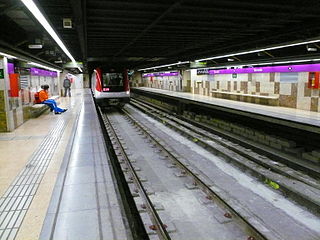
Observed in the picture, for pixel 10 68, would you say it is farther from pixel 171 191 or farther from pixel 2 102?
pixel 171 191

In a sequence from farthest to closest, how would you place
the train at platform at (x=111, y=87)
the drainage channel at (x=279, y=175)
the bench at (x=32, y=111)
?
the train at platform at (x=111, y=87)
the bench at (x=32, y=111)
the drainage channel at (x=279, y=175)

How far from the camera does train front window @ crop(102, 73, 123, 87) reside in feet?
52.2

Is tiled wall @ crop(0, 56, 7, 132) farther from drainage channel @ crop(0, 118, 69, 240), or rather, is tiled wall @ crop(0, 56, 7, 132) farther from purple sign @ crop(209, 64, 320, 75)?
purple sign @ crop(209, 64, 320, 75)

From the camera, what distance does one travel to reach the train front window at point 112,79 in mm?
15914

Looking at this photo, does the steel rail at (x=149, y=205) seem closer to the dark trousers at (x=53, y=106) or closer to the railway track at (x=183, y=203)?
the railway track at (x=183, y=203)

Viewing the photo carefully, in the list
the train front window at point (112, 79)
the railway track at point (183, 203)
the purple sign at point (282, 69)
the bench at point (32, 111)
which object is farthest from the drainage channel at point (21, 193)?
the purple sign at point (282, 69)

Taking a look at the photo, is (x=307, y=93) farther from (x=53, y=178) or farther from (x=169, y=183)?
(x=53, y=178)

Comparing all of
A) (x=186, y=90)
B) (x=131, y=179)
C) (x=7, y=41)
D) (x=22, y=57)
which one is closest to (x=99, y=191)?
(x=131, y=179)

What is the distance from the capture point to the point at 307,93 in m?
13.3

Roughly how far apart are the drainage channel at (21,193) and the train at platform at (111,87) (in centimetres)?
924

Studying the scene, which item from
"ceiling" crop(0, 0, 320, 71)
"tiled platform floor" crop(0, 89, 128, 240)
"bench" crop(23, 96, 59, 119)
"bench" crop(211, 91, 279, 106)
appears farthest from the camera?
"bench" crop(211, 91, 279, 106)

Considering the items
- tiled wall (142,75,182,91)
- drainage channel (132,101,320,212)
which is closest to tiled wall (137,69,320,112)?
tiled wall (142,75,182,91)

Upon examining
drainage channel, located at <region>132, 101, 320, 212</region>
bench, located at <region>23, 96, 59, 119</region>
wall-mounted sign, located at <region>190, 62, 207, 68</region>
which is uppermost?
wall-mounted sign, located at <region>190, 62, 207, 68</region>

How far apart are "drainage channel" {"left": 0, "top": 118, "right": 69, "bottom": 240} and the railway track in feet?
5.33
